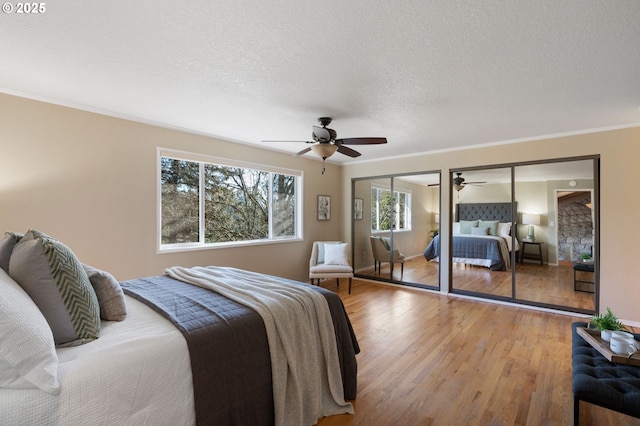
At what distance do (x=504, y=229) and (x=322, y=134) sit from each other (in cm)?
329

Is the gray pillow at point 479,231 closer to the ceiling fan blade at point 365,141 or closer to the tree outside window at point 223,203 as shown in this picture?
the ceiling fan blade at point 365,141

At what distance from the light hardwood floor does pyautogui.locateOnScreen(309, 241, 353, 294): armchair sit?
2.31 feet

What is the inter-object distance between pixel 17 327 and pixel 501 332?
3.94 metres

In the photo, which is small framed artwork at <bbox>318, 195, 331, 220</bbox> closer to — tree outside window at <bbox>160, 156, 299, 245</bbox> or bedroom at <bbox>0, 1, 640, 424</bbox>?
tree outside window at <bbox>160, 156, 299, 245</bbox>

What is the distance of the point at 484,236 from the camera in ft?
15.5

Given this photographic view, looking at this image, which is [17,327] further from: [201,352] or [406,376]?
[406,376]

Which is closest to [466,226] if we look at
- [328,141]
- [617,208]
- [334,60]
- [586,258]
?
[586,258]

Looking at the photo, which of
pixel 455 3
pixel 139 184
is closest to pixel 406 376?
pixel 455 3

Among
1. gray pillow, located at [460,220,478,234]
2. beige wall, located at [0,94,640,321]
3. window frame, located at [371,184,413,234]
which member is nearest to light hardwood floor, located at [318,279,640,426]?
gray pillow, located at [460,220,478,234]

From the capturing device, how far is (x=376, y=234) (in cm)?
588

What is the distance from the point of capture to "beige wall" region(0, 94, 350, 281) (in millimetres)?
2688

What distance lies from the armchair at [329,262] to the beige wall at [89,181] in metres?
1.56

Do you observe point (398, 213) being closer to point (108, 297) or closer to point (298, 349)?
point (298, 349)

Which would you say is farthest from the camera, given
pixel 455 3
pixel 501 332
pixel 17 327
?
pixel 501 332
